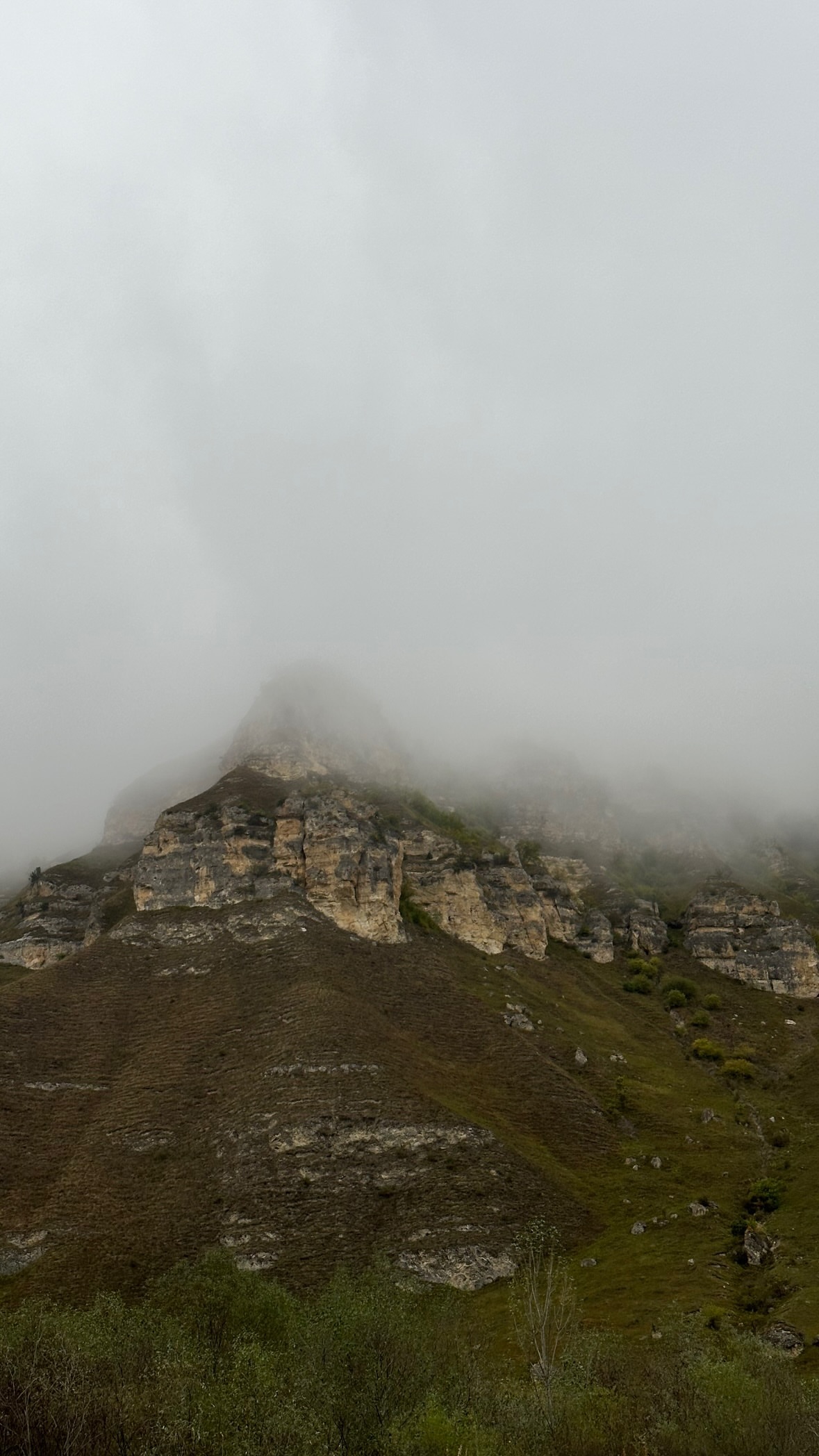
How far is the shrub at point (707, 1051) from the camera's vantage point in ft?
412

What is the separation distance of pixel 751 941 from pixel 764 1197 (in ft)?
295

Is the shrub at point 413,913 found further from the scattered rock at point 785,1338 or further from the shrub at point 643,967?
the scattered rock at point 785,1338

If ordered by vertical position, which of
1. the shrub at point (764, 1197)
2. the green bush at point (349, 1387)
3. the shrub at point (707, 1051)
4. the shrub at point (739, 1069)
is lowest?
the shrub at point (707, 1051)

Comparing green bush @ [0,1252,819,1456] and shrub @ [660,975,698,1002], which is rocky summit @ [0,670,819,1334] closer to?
shrub @ [660,975,698,1002]

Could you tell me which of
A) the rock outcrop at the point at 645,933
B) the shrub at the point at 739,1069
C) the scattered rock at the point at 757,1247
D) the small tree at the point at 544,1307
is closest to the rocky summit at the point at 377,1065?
the scattered rock at the point at 757,1247

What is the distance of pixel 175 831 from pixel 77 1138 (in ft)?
217

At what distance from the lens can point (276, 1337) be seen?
4400cm

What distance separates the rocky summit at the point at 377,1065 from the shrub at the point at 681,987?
595 mm

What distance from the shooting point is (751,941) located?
537ft

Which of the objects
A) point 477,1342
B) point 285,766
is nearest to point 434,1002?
point 477,1342

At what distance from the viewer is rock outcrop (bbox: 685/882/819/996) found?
155m

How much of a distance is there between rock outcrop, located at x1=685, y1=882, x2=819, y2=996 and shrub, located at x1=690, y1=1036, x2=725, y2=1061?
35468mm

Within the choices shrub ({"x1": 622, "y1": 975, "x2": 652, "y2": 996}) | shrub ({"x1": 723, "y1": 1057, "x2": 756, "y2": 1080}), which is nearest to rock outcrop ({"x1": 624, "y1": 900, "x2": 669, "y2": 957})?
shrub ({"x1": 622, "y1": 975, "x2": 652, "y2": 996})

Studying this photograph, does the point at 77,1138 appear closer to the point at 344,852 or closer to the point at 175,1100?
the point at 175,1100
